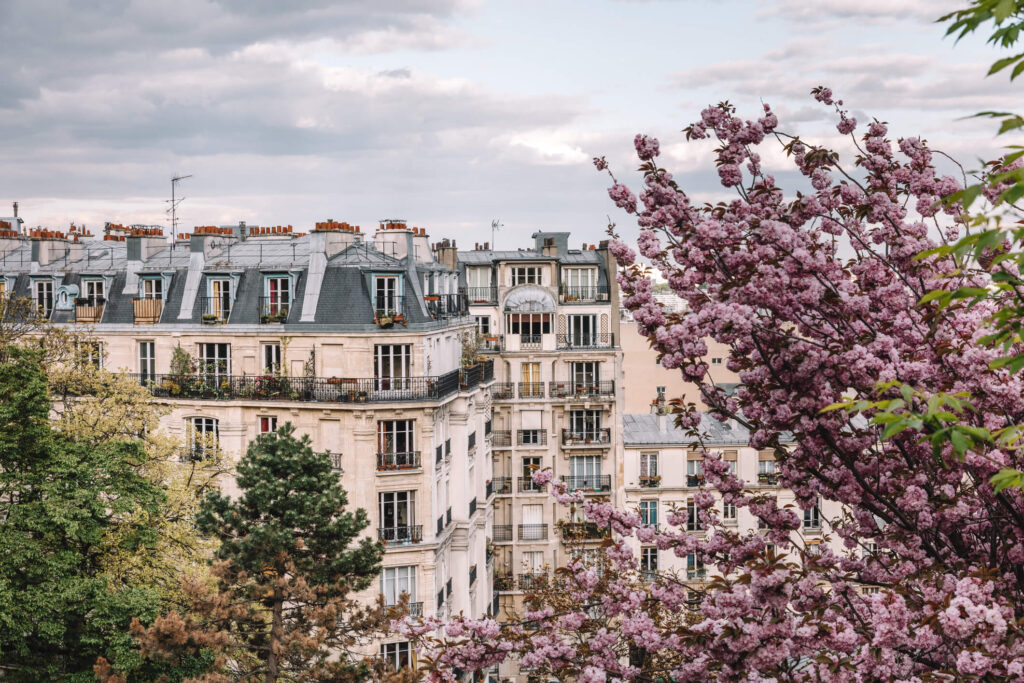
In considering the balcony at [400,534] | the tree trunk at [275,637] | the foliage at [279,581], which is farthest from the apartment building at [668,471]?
the tree trunk at [275,637]

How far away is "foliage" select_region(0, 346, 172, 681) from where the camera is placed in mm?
26422

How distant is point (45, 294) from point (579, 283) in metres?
30.5

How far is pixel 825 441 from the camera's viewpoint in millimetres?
10422

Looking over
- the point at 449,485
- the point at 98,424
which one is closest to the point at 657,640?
the point at 98,424

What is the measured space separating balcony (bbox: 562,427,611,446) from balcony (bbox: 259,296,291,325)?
83.4ft

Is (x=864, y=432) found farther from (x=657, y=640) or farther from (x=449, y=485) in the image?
(x=449, y=485)

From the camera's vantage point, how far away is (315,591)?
26.0 meters

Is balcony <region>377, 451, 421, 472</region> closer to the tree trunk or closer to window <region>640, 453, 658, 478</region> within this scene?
the tree trunk

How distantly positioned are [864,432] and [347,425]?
29.4 metres

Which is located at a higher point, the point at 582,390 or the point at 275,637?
the point at 582,390

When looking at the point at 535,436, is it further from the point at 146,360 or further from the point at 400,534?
the point at 146,360

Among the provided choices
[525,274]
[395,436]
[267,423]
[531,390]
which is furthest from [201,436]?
[525,274]

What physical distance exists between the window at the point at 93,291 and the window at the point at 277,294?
376 inches

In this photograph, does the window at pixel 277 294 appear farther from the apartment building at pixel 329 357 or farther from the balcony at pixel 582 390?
the balcony at pixel 582 390
